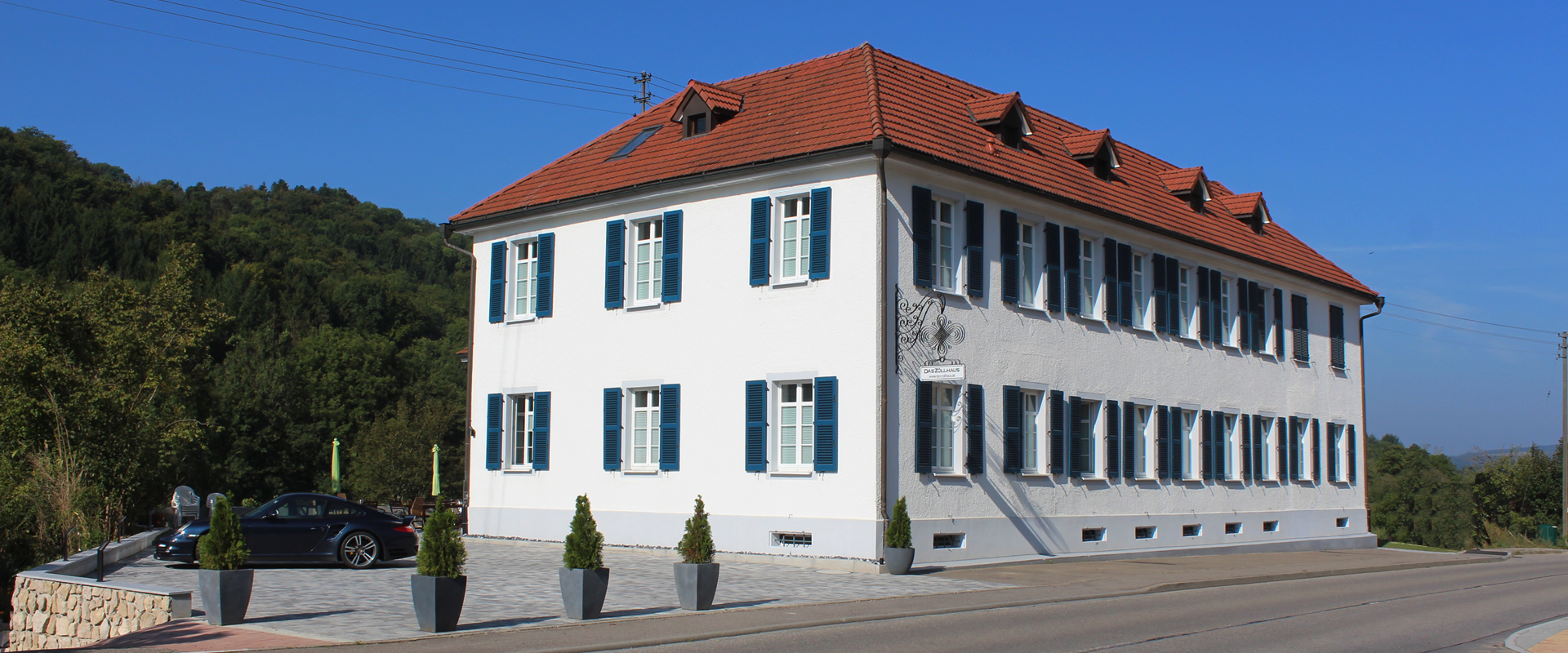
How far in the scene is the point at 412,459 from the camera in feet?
167

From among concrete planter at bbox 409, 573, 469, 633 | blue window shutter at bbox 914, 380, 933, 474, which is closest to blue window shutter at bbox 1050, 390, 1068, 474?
blue window shutter at bbox 914, 380, 933, 474

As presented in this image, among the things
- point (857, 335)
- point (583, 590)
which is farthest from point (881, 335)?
point (583, 590)

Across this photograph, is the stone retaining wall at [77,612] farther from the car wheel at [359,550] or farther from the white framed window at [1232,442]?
the white framed window at [1232,442]

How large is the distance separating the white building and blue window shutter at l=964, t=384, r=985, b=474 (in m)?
0.06

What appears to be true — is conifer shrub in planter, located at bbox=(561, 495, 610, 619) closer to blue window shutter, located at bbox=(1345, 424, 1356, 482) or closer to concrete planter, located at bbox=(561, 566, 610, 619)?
concrete planter, located at bbox=(561, 566, 610, 619)

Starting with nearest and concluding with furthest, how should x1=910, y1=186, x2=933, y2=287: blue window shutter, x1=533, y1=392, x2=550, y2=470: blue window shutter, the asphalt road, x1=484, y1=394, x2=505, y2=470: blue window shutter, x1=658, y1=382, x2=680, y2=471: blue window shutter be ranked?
1. the asphalt road
2. x1=910, y1=186, x2=933, y2=287: blue window shutter
3. x1=658, y1=382, x2=680, y2=471: blue window shutter
4. x1=533, y1=392, x2=550, y2=470: blue window shutter
5. x1=484, y1=394, x2=505, y2=470: blue window shutter

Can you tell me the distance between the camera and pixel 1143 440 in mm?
26797

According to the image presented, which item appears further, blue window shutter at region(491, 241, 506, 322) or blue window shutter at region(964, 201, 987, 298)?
blue window shutter at region(491, 241, 506, 322)

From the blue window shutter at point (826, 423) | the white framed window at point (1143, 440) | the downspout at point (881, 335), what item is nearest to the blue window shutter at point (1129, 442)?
the white framed window at point (1143, 440)

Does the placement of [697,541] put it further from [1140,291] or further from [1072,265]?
[1140,291]

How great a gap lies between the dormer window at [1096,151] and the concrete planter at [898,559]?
1197 centimetres

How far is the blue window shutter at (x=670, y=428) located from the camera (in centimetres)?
2258

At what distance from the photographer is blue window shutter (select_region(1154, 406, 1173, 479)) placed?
2692cm

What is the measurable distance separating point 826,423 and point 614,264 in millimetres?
5933
